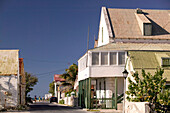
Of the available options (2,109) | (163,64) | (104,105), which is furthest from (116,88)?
(2,109)

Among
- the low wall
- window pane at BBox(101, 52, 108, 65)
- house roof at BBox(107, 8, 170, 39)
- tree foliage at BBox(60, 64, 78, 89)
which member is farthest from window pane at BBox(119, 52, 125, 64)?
tree foliage at BBox(60, 64, 78, 89)

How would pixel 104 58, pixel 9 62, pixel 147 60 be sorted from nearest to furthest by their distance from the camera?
pixel 147 60
pixel 104 58
pixel 9 62

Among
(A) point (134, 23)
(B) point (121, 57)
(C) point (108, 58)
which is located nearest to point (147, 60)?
(B) point (121, 57)

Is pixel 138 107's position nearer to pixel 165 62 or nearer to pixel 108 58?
pixel 165 62

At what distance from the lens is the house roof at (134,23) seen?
140 feet

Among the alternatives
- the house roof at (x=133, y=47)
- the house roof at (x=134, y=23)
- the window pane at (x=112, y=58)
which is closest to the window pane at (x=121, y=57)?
the house roof at (x=133, y=47)

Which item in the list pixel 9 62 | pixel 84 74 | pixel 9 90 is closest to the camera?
pixel 9 90

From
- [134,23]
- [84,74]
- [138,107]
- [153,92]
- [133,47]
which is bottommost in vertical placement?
[138,107]

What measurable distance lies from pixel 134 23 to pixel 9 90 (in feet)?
58.1

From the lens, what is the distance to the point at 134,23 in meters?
44.6

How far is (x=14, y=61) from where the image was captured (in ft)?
125

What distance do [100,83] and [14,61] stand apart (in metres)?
9.95

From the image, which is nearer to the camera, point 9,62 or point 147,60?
point 147,60

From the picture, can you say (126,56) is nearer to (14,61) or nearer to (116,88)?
(116,88)
